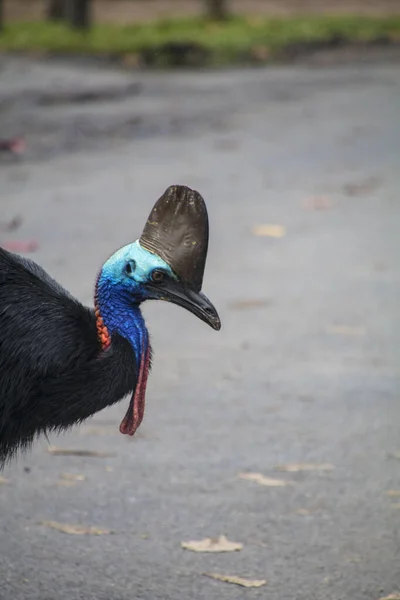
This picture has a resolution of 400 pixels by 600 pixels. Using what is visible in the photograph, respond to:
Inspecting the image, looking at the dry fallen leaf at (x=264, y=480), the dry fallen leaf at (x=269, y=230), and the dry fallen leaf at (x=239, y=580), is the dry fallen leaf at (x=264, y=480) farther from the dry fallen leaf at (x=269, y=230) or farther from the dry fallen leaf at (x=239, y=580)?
the dry fallen leaf at (x=269, y=230)

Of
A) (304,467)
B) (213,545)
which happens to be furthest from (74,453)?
(213,545)

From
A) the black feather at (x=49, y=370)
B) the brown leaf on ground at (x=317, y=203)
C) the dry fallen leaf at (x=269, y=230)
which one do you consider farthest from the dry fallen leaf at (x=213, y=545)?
the brown leaf on ground at (x=317, y=203)

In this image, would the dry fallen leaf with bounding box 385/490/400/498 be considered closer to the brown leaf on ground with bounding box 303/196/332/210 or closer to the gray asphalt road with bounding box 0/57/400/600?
the gray asphalt road with bounding box 0/57/400/600

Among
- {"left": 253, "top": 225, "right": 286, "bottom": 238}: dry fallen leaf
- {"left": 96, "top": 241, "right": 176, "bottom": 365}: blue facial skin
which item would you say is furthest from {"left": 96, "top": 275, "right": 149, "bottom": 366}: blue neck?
{"left": 253, "top": 225, "right": 286, "bottom": 238}: dry fallen leaf

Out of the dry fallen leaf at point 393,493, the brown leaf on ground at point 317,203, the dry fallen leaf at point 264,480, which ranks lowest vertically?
the brown leaf on ground at point 317,203

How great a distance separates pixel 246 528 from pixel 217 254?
11.6 ft

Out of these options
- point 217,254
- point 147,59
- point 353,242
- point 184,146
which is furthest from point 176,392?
point 147,59

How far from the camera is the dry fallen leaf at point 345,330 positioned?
633cm

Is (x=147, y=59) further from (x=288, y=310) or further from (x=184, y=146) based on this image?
(x=288, y=310)

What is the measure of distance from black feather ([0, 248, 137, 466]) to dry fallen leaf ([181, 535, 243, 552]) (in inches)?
32.7

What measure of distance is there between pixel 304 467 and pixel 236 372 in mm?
1088

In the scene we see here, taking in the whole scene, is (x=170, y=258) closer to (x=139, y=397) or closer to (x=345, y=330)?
(x=139, y=397)

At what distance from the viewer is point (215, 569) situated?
157 inches

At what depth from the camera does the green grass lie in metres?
15.2
